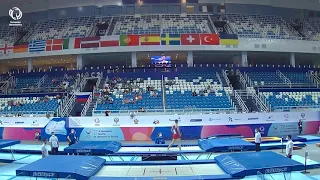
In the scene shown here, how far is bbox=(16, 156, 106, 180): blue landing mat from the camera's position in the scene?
8500 millimetres

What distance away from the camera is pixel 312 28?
37.9 meters

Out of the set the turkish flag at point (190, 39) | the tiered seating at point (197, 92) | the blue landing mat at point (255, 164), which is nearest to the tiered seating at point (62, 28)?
the turkish flag at point (190, 39)

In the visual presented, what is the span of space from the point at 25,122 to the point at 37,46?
15.1 m

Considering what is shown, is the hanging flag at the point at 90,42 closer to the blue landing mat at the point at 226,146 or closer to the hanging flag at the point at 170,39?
the hanging flag at the point at 170,39

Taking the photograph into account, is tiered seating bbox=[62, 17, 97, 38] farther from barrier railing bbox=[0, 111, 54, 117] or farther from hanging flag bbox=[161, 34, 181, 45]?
barrier railing bbox=[0, 111, 54, 117]

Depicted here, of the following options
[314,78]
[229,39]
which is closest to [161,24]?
[229,39]

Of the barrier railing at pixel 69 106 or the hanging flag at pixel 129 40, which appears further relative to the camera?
the hanging flag at pixel 129 40

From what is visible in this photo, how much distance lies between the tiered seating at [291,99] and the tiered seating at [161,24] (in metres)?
11.2

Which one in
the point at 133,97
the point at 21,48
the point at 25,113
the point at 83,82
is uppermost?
the point at 21,48

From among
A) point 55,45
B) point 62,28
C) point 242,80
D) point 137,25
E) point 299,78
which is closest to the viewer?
point 242,80

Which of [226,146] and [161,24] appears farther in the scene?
[161,24]

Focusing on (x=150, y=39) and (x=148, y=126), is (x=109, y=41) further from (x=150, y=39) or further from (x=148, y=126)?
(x=148, y=126)

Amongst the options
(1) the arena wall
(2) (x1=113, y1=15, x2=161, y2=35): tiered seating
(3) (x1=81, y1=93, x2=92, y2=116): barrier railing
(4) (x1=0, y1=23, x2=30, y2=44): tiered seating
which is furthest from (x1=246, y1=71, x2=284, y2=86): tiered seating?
(4) (x1=0, y1=23, x2=30, y2=44): tiered seating

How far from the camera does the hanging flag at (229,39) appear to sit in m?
32.1
